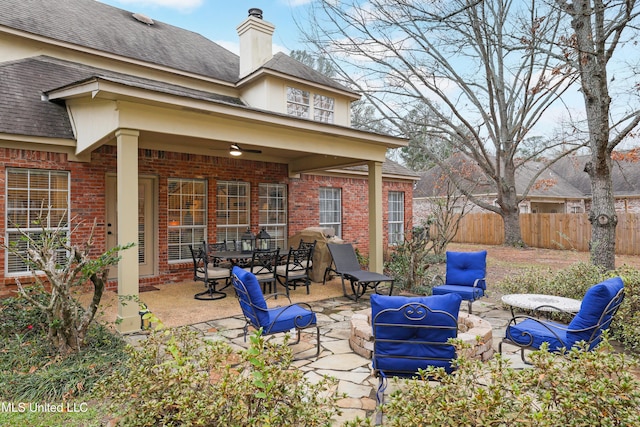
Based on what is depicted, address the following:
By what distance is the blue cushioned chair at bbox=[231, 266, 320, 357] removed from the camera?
451 centimetres

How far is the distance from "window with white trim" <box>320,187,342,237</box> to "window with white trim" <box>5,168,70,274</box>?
7063 millimetres

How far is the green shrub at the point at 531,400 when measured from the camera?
209 cm

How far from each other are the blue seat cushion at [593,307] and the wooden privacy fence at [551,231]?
35.2 feet

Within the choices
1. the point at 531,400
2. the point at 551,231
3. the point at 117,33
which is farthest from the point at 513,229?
the point at 531,400

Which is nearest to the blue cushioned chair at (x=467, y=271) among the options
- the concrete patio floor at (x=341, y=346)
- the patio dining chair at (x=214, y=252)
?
the concrete patio floor at (x=341, y=346)

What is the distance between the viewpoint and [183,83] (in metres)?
10.5

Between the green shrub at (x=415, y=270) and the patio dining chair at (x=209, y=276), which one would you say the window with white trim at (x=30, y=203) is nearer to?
the patio dining chair at (x=209, y=276)

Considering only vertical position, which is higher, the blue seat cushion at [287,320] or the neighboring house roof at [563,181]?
the neighboring house roof at [563,181]

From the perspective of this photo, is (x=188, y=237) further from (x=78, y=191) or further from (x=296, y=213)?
(x=296, y=213)

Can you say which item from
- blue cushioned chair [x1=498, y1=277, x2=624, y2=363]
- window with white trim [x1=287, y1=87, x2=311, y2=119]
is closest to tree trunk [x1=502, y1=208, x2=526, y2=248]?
window with white trim [x1=287, y1=87, x2=311, y2=119]

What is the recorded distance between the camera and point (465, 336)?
169 inches

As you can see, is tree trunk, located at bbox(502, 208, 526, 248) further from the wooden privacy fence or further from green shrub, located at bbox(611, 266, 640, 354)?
green shrub, located at bbox(611, 266, 640, 354)

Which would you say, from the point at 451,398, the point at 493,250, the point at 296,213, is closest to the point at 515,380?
the point at 451,398

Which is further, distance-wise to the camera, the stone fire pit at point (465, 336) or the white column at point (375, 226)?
the white column at point (375, 226)
